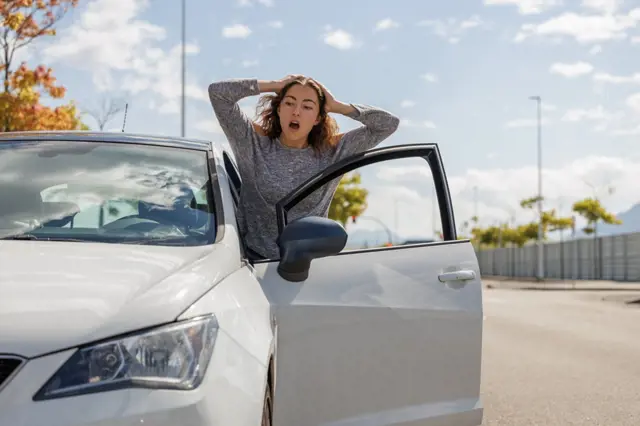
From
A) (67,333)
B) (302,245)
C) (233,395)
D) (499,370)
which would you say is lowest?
(499,370)

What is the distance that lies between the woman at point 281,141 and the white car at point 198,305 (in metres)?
0.18

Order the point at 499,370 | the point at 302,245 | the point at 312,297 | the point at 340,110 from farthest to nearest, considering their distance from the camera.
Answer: the point at 499,370, the point at 340,110, the point at 312,297, the point at 302,245

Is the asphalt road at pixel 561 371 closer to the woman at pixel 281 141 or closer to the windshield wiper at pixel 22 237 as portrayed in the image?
the woman at pixel 281 141

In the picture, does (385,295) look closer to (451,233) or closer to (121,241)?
(451,233)

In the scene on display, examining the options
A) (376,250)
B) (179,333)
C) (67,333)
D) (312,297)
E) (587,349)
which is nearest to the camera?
(67,333)

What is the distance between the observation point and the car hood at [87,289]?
8.15ft

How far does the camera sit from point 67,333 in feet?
8.18

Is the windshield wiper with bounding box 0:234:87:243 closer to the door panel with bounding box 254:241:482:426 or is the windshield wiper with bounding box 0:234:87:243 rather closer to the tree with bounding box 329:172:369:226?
the door panel with bounding box 254:241:482:426

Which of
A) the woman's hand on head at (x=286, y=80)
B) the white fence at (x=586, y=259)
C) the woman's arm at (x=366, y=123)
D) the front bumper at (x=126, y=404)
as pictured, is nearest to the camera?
the front bumper at (x=126, y=404)

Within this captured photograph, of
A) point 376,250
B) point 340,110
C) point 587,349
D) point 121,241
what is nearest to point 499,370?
point 587,349

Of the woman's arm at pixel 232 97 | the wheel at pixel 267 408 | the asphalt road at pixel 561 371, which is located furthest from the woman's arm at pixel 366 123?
the asphalt road at pixel 561 371

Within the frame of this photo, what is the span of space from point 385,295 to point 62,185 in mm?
1268

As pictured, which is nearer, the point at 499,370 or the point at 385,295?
the point at 385,295

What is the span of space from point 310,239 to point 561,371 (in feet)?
25.7
